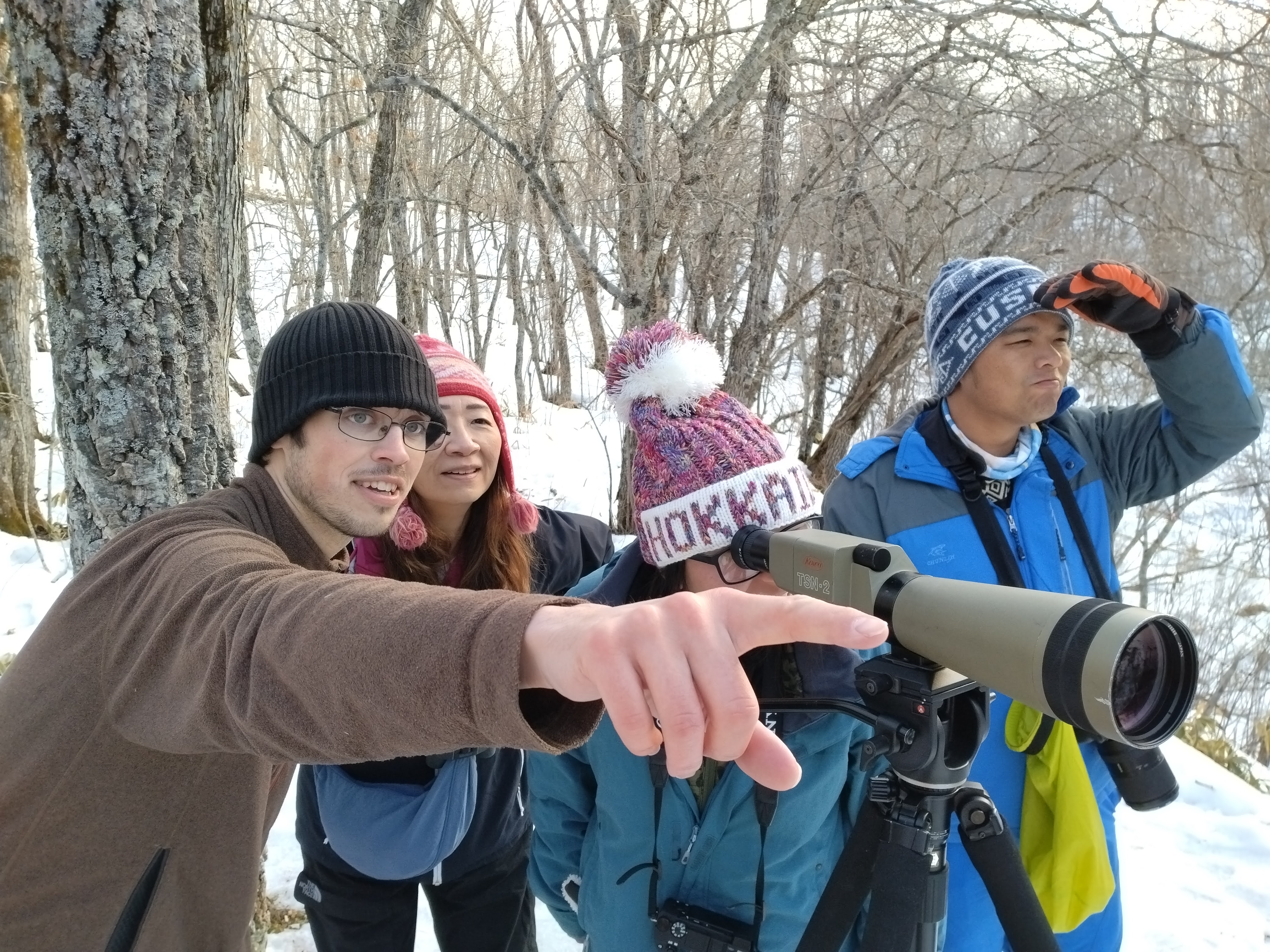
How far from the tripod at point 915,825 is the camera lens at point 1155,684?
19 cm

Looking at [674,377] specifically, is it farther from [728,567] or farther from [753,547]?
[753,547]

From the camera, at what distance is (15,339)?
19.4 feet

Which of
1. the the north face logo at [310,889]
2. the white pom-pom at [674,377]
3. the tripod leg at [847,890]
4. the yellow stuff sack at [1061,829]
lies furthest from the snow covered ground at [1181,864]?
the white pom-pom at [674,377]

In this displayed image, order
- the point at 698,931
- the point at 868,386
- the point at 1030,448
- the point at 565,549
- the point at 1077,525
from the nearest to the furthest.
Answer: the point at 698,931, the point at 1077,525, the point at 1030,448, the point at 565,549, the point at 868,386

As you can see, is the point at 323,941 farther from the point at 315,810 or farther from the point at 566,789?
the point at 566,789

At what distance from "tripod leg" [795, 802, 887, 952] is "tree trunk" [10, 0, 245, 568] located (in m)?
1.65

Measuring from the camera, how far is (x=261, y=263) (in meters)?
12.1

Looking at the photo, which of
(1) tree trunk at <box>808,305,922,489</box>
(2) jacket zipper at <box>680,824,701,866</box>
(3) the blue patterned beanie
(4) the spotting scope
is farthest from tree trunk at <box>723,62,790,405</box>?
(4) the spotting scope

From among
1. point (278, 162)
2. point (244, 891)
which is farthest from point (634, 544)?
point (278, 162)

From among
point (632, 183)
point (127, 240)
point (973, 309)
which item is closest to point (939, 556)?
point (973, 309)

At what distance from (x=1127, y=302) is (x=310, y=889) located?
2391 millimetres

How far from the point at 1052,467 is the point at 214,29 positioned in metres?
2.36

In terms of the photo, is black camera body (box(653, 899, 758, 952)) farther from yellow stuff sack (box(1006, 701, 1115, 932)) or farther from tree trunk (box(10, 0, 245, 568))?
tree trunk (box(10, 0, 245, 568))

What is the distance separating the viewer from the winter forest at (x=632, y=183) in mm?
1725
